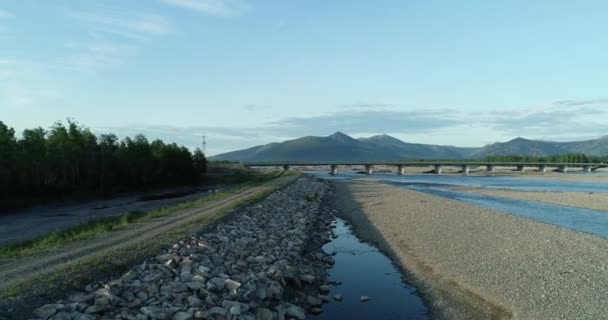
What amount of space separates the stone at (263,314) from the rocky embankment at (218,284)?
28 mm

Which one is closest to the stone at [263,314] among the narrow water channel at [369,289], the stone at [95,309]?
the narrow water channel at [369,289]

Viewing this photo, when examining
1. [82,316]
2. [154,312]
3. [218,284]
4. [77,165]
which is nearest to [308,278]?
[218,284]

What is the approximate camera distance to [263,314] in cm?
1235

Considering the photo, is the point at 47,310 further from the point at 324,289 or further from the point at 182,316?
the point at 324,289

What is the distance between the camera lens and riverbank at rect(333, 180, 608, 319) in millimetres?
14266

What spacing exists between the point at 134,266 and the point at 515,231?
22.2 meters

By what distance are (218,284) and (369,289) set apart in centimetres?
640

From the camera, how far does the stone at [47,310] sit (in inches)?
386

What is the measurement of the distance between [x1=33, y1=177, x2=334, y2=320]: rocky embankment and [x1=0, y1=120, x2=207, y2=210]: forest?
38.1 m

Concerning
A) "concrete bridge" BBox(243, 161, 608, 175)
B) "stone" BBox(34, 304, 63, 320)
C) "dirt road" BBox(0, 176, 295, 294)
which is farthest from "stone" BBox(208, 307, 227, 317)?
"concrete bridge" BBox(243, 161, 608, 175)

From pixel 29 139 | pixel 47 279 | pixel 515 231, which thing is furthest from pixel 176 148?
pixel 47 279

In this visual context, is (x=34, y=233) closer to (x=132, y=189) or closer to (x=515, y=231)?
(x=515, y=231)

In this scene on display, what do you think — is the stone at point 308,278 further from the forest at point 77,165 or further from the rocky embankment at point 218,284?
the forest at point 77,165

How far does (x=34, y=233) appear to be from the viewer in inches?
1262
